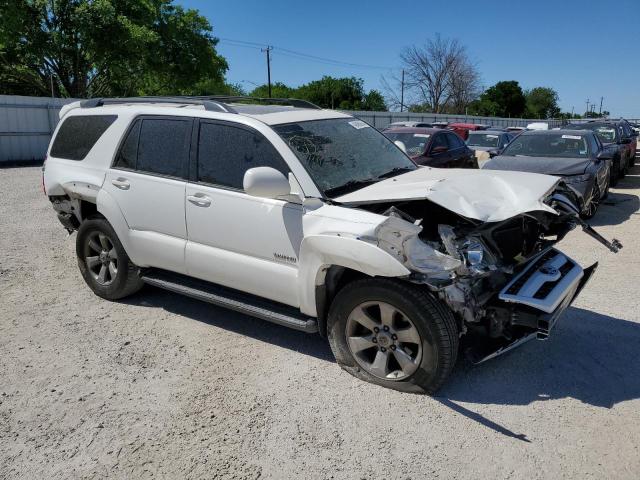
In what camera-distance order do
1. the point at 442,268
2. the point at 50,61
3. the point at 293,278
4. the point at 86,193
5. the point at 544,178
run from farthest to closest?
1. the point at 50,61
2. the point at 86,193
3. the point at 544,178
4. the point at 293,278
5. the point at 442,268

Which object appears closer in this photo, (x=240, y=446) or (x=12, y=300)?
(x=240, y=446)

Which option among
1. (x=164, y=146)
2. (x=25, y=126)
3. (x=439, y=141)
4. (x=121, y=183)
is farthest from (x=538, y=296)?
(x=25, y=126)

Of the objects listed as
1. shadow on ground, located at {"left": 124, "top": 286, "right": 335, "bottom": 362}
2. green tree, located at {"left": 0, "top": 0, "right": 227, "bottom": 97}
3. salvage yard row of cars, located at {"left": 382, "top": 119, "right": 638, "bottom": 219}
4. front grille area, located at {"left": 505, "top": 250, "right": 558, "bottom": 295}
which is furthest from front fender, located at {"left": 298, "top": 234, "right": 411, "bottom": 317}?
green tree, located at {"left": 0, "top": 0, "right": 227, "bottom": 97}

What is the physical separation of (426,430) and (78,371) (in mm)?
2529

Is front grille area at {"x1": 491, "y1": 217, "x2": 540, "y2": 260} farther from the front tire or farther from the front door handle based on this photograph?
the front door handle

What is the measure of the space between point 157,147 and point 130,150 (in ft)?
1.15

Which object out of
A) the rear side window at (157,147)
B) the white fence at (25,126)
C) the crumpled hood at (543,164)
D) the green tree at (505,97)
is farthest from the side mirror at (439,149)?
the green tree at (505,97)

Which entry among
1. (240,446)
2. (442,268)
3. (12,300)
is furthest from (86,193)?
(442,268)

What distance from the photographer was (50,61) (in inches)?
1171

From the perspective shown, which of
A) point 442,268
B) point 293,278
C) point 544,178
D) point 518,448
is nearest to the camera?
point 518,448

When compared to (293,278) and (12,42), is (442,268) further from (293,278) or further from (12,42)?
(12,42)

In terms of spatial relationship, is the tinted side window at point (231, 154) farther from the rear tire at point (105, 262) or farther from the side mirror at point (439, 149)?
the side mirror at point (439, 149)

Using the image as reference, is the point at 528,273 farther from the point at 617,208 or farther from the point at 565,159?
the point at 617,208

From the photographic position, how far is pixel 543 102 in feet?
310
